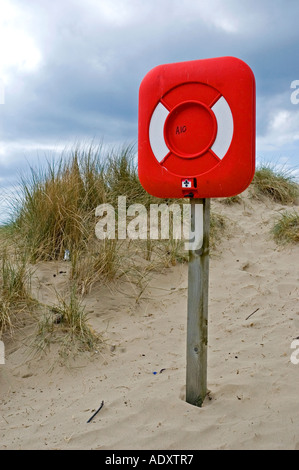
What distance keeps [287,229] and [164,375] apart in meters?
3.27

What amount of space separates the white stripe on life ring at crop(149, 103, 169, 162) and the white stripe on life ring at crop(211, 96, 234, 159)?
0.89 ft

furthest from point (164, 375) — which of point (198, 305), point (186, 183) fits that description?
point (186, 183)

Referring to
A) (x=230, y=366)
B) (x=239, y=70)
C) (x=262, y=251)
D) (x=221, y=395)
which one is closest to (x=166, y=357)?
(x=230, y=366)

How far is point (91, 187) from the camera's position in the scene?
544 centimetres

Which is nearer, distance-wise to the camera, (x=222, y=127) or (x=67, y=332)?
(x=222, y=127)

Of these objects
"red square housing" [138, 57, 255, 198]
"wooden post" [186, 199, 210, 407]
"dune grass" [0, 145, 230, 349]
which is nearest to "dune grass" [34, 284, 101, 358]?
"dune grass" [0, 145, 230, 349]

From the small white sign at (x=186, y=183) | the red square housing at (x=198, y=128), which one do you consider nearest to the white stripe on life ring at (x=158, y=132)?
the red square housing at (x=198, y=128)

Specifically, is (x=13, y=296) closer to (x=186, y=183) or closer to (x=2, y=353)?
(x=2, y=353)

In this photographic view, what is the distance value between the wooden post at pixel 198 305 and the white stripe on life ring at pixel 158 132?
32cm

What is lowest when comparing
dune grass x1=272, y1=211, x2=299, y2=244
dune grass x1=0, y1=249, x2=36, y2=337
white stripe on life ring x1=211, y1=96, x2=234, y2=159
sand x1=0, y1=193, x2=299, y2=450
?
sand x1=0, y1=193, x2=299, y2=450

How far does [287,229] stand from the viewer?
18.3ft

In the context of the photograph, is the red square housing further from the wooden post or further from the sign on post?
the wooden post

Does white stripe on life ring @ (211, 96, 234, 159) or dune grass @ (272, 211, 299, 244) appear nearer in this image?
white stripe on life ring @ (211, 96, 234, 159)

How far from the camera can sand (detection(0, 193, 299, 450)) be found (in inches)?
92.2
